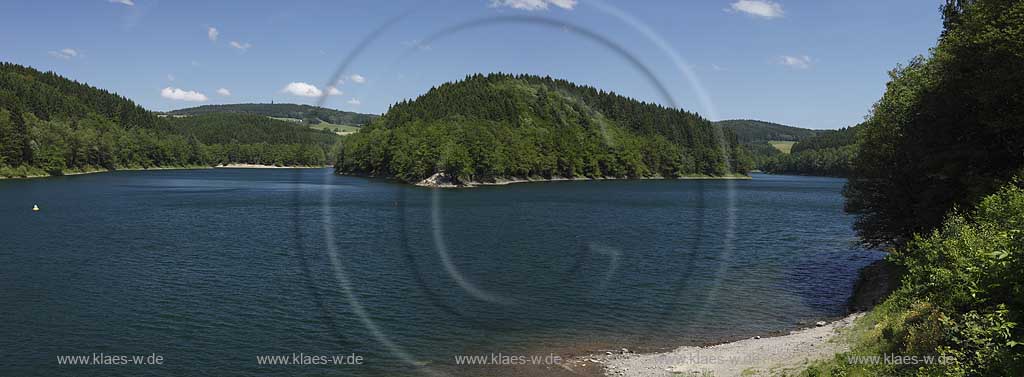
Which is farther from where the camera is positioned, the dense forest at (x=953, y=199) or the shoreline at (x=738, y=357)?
the shoreline at (x=738, y=357)

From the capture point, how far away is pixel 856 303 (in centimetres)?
4181

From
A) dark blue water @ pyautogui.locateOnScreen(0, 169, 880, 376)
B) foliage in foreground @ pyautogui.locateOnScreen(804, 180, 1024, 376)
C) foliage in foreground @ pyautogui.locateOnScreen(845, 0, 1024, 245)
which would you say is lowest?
dark blue water @ pyautogui.locateOnScreen(0, 169, 880, 376)

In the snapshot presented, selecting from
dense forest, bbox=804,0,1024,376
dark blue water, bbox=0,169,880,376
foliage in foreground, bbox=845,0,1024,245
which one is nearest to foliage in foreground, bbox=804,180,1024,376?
dense forest, bbox=804,0,1024,376

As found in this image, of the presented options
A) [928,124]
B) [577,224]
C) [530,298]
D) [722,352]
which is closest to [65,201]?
[577,224]

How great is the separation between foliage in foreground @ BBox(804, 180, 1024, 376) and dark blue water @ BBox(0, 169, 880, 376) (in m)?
10.1

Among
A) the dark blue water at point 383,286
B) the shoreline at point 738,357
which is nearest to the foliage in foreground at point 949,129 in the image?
the dark blue water at point 383,286

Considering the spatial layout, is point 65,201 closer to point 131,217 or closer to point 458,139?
point 131,217

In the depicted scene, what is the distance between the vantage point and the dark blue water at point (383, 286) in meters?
33.7

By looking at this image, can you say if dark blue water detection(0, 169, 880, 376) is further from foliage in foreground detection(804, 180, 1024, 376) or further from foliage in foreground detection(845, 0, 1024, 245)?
foliage in foreground detection(804, 180, 1024, 376)

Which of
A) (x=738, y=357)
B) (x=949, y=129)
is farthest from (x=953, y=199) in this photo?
(x=738, y=357)

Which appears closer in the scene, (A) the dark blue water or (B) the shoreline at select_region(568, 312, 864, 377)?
(B) the shoreline at select_region(568, 312, 864, 377)

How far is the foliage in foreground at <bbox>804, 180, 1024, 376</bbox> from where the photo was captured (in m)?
16.0

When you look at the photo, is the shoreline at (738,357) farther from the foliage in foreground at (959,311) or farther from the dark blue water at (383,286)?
the dark blue water at (383,286)

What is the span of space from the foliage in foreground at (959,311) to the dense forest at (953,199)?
0.18 feet
